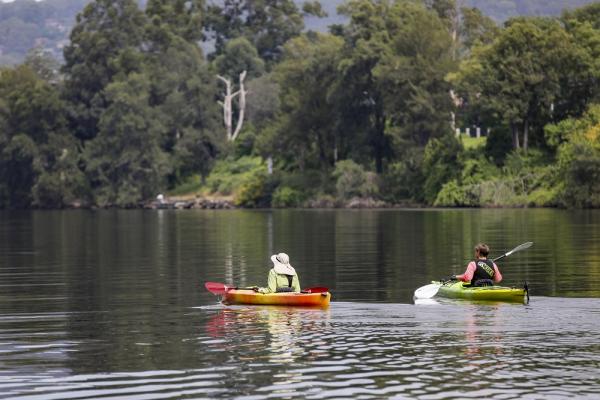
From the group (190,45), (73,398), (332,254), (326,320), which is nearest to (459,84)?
(190,45)

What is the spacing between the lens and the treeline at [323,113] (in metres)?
124

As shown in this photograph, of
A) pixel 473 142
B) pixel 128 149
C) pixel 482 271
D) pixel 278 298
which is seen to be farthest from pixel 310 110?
pixel 278 298

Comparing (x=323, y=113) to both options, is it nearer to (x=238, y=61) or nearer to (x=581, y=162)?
(x=581, y=162)

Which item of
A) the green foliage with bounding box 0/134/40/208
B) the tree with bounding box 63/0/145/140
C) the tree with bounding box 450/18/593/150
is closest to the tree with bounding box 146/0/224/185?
the tree with bounding box 63/0/145/140

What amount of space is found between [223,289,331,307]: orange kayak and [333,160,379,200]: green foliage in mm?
99767

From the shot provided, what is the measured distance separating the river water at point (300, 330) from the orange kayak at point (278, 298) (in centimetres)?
28

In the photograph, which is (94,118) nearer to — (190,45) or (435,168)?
(190,45)

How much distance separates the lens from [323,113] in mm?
144625

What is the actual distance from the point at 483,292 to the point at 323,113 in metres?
109

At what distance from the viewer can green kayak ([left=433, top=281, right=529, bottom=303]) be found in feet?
116

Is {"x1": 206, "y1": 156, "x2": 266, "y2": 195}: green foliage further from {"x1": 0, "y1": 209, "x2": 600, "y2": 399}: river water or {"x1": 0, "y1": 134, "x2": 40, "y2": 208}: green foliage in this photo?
{"x1": 0, "y1": 209, "x2": 600, "y2": 399}: river water

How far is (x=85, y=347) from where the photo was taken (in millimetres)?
29297

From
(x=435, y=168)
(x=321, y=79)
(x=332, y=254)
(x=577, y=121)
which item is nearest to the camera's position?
(x=332, y=254)

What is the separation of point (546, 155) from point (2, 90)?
7077 centimetres
